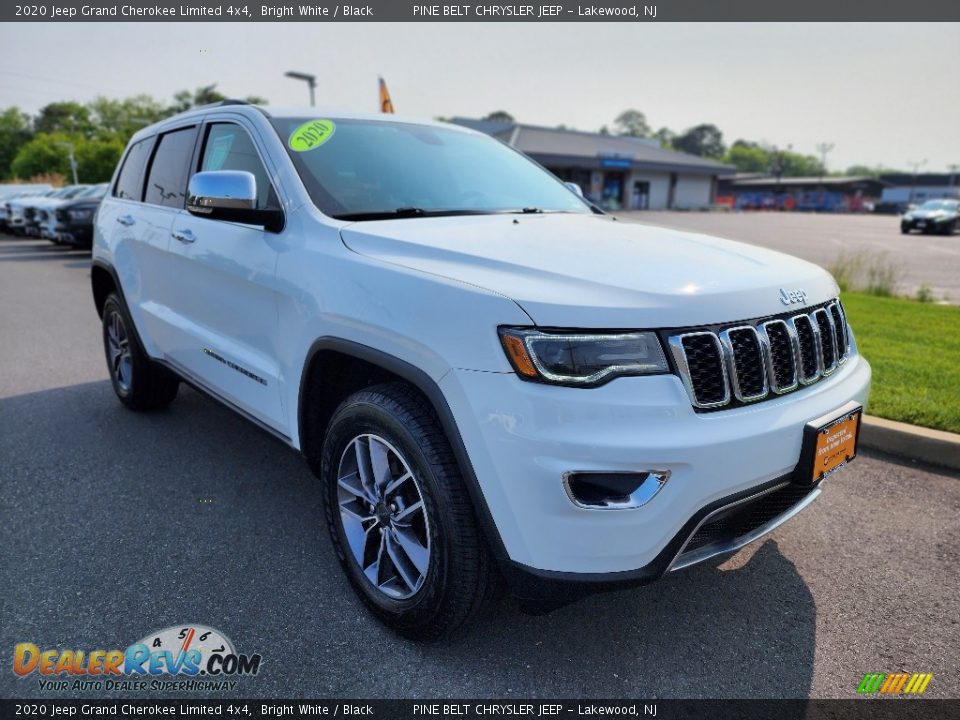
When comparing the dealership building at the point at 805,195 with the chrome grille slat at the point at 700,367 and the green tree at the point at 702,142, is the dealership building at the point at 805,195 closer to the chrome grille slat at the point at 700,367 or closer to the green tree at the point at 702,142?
the green tree at the point at 702,142

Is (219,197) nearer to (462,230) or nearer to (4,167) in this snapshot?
(462,230)

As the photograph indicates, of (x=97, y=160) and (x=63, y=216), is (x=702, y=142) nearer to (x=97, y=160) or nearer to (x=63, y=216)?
(x=97, y=160)

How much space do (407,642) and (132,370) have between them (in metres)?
3.11

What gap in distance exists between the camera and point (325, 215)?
8.93 ft

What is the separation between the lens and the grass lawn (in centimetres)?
435

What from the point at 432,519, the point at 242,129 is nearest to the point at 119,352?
the point at 242,129

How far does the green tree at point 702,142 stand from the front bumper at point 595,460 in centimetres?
16829

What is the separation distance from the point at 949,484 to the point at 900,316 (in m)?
4.66

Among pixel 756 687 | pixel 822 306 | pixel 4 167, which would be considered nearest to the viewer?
pixel 756 687

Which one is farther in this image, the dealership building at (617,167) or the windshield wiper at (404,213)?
the dealership building at (617,167)

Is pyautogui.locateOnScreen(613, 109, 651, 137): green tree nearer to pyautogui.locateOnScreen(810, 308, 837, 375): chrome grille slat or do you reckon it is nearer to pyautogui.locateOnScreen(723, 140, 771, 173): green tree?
pyautogui.locateOnScreen(723, 140, 771, 173): green tree

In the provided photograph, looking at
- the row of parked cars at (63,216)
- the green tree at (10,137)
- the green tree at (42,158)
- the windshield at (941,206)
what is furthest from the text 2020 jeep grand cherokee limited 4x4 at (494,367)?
the green tree at (10,137)

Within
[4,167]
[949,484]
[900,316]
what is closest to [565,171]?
[900,316]

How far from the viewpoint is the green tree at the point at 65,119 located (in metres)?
91.2
